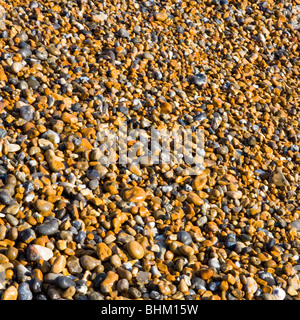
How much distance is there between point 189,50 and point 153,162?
1.66 metres

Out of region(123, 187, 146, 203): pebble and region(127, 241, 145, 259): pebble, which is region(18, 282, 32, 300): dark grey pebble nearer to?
region(127, 241, 145, 259): pebble

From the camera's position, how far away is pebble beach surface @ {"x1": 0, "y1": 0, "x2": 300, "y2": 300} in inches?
86.4

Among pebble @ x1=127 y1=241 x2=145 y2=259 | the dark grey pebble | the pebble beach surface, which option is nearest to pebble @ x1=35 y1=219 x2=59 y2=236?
the pebble beach surface

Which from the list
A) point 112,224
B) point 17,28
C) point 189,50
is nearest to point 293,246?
→ point 112,224

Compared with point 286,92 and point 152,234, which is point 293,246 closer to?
point 152,234

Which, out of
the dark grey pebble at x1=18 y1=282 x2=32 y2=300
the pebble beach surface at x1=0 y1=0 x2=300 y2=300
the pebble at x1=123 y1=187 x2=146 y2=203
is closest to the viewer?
the dark grey pebble at x1=18 y1=282 x2=32 y2=300

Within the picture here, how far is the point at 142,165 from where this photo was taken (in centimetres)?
286

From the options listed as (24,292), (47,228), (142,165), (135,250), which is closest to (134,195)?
(142,165)

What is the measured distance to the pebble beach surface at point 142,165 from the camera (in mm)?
2195

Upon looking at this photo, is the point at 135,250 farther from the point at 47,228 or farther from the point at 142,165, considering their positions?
the point at 142,165

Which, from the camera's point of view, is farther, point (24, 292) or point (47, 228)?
point (47, 228)

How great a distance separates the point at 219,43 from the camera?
4246mm

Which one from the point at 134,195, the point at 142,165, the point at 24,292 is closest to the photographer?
the point at 24,292

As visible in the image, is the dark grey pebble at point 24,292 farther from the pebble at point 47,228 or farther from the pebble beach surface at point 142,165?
the pebble at point 47,228
